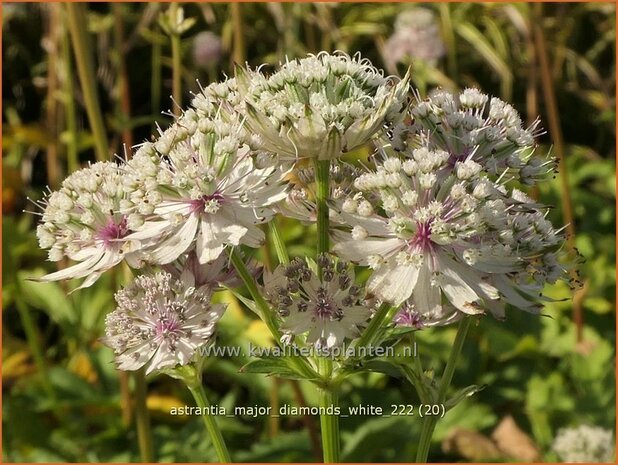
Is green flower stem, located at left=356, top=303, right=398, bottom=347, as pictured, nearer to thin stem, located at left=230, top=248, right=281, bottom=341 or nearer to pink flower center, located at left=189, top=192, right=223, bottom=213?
thin stem, located at left=230, top=248, right=281, bottom=341

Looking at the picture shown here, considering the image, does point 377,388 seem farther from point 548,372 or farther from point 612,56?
point 612,56

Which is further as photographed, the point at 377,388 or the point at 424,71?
the point at 424,71

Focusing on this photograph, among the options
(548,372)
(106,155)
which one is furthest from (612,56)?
(106,155)

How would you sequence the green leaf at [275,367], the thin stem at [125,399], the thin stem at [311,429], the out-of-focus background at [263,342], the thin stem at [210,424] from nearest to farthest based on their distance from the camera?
the green leaf at [275,367], the thin stem at [210,424], the thin stem at [311,429], the out-of-focus background at [263,342], the thin stem at [125,399]

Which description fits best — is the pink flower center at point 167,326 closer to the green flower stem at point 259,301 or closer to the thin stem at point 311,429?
the green flower stem at point 259,301

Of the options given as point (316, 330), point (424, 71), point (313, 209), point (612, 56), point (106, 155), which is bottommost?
point (316, 330)

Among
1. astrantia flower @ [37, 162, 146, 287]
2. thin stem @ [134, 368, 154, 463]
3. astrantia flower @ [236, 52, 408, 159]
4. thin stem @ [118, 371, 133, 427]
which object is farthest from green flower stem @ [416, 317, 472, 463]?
thin stem @ [118, 371, 133, 427]

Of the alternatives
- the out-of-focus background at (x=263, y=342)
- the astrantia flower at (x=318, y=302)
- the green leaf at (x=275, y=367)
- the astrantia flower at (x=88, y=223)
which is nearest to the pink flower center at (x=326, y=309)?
the astrantia flower at (x=318, y=302)
